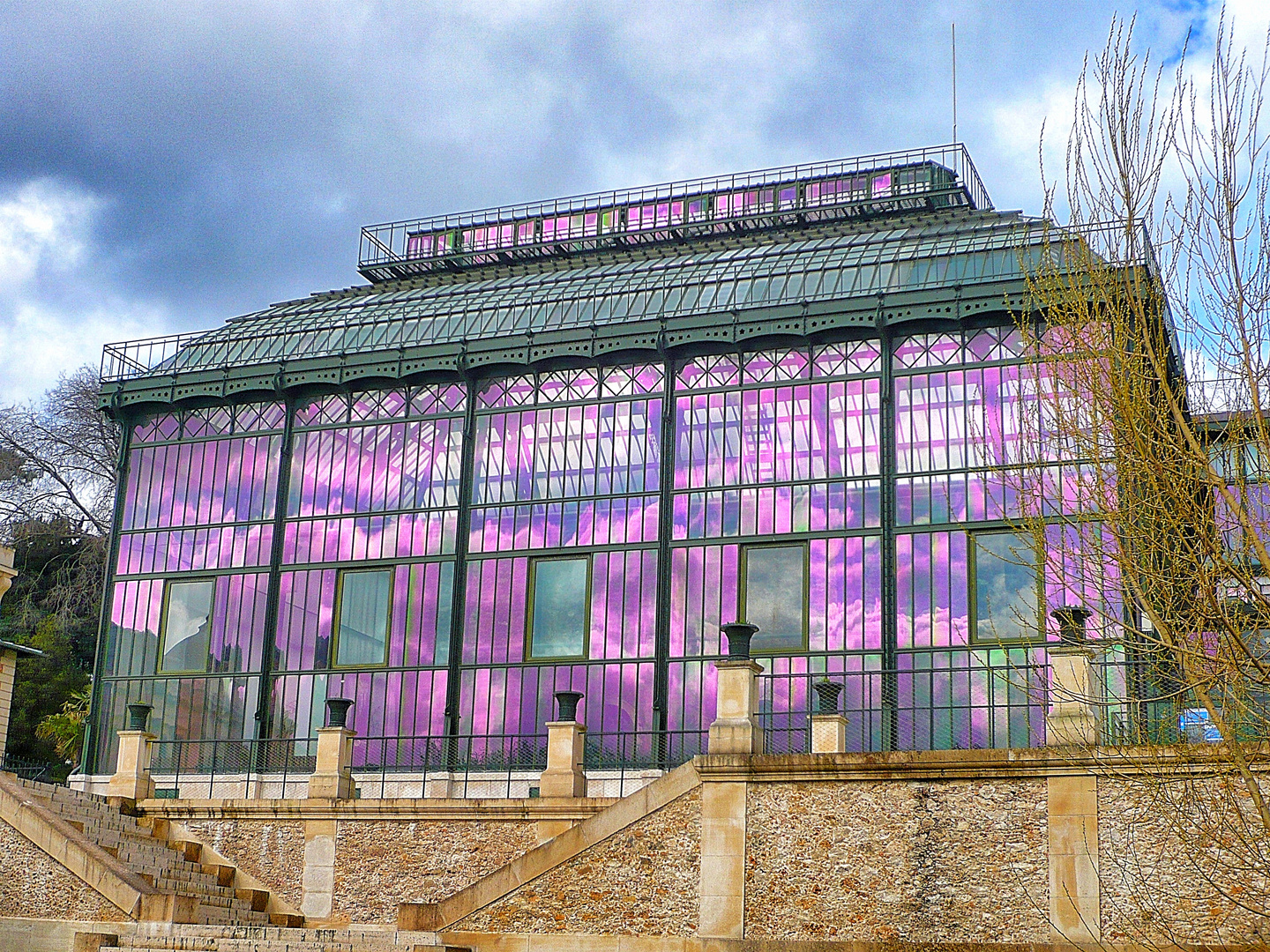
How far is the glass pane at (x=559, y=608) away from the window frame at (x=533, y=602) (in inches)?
0.7

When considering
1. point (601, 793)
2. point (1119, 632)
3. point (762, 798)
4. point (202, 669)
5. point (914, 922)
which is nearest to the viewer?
point (914, 922)

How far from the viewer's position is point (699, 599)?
28391 mm

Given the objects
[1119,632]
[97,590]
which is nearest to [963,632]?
[1119,632]

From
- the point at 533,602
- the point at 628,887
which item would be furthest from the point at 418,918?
the point at 533,602

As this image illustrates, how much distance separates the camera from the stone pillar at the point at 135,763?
28328 millimetres

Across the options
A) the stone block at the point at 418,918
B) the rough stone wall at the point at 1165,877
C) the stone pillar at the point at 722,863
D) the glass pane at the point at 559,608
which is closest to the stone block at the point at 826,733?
the stone pillar at the point at 722,863

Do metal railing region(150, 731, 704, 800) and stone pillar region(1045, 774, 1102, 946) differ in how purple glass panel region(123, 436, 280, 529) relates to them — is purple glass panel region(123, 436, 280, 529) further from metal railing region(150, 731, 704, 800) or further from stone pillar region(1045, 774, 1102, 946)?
stone pillar region(1045, 774, 1102, 946)

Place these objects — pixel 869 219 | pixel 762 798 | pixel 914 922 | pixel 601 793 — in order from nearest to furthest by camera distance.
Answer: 1. pixel 914 922
2. pixel 762 798
3. pixel 601 793
4. pixel 869 219

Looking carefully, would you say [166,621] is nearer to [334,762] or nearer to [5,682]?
[5,682]

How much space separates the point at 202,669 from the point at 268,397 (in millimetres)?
6060

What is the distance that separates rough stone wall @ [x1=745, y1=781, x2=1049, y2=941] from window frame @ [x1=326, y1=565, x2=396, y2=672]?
1179cm

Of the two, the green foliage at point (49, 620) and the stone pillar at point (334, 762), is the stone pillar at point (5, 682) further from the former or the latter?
the stone pillar at point (334, 762)

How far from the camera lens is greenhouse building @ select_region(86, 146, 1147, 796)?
27328mm

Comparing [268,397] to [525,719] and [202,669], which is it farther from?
[525,719]
